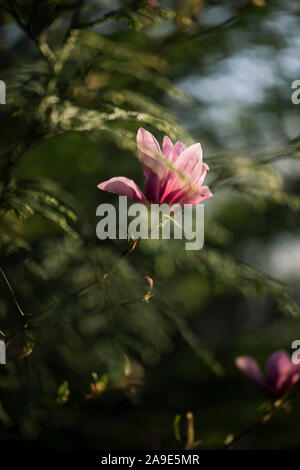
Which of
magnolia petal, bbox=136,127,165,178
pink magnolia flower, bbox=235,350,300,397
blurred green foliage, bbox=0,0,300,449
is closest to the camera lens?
magnolia petal, bbox=136,127,165,178

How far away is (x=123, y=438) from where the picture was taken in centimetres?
156

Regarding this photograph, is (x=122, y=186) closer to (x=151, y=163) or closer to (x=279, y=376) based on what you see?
(x=151, y=163)

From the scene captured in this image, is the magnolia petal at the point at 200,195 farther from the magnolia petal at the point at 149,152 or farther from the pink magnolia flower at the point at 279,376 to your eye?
the pink magnolia flower at the point at 279,376

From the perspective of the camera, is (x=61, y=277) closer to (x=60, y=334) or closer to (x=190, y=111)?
(x=60, y=334)

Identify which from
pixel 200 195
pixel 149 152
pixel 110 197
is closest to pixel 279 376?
pixel 200 195

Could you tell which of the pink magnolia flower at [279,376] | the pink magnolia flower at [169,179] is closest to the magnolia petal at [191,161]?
the pink magnolia flower at [169,179]

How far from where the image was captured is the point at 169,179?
716mm

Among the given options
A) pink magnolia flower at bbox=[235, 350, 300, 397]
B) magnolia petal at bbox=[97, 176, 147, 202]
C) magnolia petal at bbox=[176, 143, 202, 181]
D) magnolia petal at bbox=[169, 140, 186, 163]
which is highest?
magnolia petal at bbox=[169, 140, 186, 163]

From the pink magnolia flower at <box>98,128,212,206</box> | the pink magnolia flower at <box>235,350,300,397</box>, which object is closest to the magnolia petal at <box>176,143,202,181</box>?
the pink magnolia flower at <box>98,128,212,206</box>

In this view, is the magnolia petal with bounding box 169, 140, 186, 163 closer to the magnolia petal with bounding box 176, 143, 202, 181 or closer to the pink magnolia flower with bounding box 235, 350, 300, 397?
the magnolia petal with bounding box 176, 143, 202, 181

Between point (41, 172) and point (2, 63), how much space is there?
1.45 ft

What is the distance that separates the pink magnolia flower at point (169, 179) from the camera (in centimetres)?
70

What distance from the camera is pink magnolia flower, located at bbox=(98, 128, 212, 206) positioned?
702 millimetres

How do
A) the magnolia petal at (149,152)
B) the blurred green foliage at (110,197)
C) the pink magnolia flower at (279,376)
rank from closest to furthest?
the magnolia petal at (149,152) < the blurred green foliage at (110,197) < the pink magnolia flower at (279,376)
